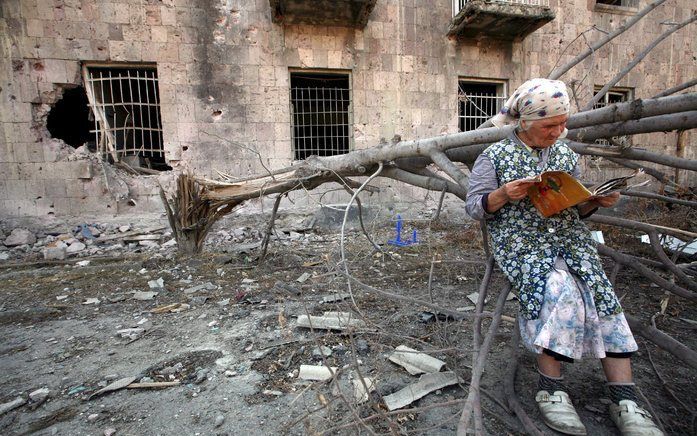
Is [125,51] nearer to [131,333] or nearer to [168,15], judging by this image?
[168,15]

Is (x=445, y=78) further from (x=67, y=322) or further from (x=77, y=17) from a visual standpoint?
(x=67, y=322)

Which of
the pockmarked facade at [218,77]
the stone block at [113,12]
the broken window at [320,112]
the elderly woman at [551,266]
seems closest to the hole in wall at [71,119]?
the pockmarked facade at [218,77]

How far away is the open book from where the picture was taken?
1212mm

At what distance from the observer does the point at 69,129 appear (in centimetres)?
692

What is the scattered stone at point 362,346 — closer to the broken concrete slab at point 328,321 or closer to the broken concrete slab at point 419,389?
the broken concrete slab at point 328,321

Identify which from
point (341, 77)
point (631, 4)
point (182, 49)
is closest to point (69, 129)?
point (182, 49)

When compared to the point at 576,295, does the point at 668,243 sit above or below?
below

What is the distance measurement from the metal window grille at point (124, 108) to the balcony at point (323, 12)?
2.53 m

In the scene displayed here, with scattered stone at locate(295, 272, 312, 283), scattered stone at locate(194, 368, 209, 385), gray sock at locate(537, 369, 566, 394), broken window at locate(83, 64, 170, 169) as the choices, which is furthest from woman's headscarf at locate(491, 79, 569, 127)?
broken window at locate(83, 64, 170, 169)

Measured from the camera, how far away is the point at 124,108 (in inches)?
228

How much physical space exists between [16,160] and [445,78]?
8.05 meters

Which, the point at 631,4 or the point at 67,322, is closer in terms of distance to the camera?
the point at 67,322

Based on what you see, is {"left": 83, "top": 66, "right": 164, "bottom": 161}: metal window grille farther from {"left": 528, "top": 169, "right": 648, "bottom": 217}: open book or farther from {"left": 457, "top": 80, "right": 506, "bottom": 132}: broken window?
{"left": 528, "top": 169, "right": 648, "bottom": 217}: open book

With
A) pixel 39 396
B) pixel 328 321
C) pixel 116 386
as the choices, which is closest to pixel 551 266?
pixel 328 321
